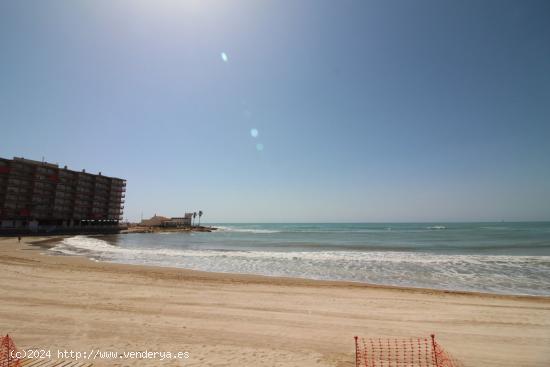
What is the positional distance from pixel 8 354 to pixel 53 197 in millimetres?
90067

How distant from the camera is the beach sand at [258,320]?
8281mm

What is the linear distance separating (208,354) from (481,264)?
1127 inches

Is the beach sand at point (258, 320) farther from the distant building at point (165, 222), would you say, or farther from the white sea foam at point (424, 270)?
the distant building at point (165, 222)

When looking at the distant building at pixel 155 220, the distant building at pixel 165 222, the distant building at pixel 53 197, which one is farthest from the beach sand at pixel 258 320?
the distant building at pixel 155 220

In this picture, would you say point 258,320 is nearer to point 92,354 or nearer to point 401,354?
point 401,354

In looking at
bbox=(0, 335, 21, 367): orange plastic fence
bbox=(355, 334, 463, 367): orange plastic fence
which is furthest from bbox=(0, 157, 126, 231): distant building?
bbox=(355, 334, 463, 367): orange plastic fence

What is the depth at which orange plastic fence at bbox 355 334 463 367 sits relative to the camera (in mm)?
7684

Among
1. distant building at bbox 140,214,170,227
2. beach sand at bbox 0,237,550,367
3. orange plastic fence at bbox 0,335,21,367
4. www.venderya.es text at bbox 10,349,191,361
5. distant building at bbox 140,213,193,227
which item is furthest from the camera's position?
distant building at bbox 140,214,170,227

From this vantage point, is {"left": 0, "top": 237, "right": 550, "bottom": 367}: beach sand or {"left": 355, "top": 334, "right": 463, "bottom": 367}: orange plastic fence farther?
{"left": 0, "top": 237, "right": 550, "bottom": 367}: beach sand

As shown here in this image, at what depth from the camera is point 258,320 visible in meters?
10.9

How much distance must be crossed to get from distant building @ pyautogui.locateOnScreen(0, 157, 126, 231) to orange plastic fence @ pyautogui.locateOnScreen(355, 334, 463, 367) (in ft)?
257

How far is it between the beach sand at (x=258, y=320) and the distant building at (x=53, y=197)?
6719cm

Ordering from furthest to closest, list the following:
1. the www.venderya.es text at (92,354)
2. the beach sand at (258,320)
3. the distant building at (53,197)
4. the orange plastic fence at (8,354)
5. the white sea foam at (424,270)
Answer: the distant building at (53,197), the white sea foam at (424,270), the beach sand at (258,320), the www.venderya.es text at (92,354), the orange plastic fence at (8,354)

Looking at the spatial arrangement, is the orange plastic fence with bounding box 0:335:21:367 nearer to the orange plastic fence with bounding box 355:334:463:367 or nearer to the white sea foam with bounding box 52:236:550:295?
the orange plastic fence with bounding box 355:334:463:367
